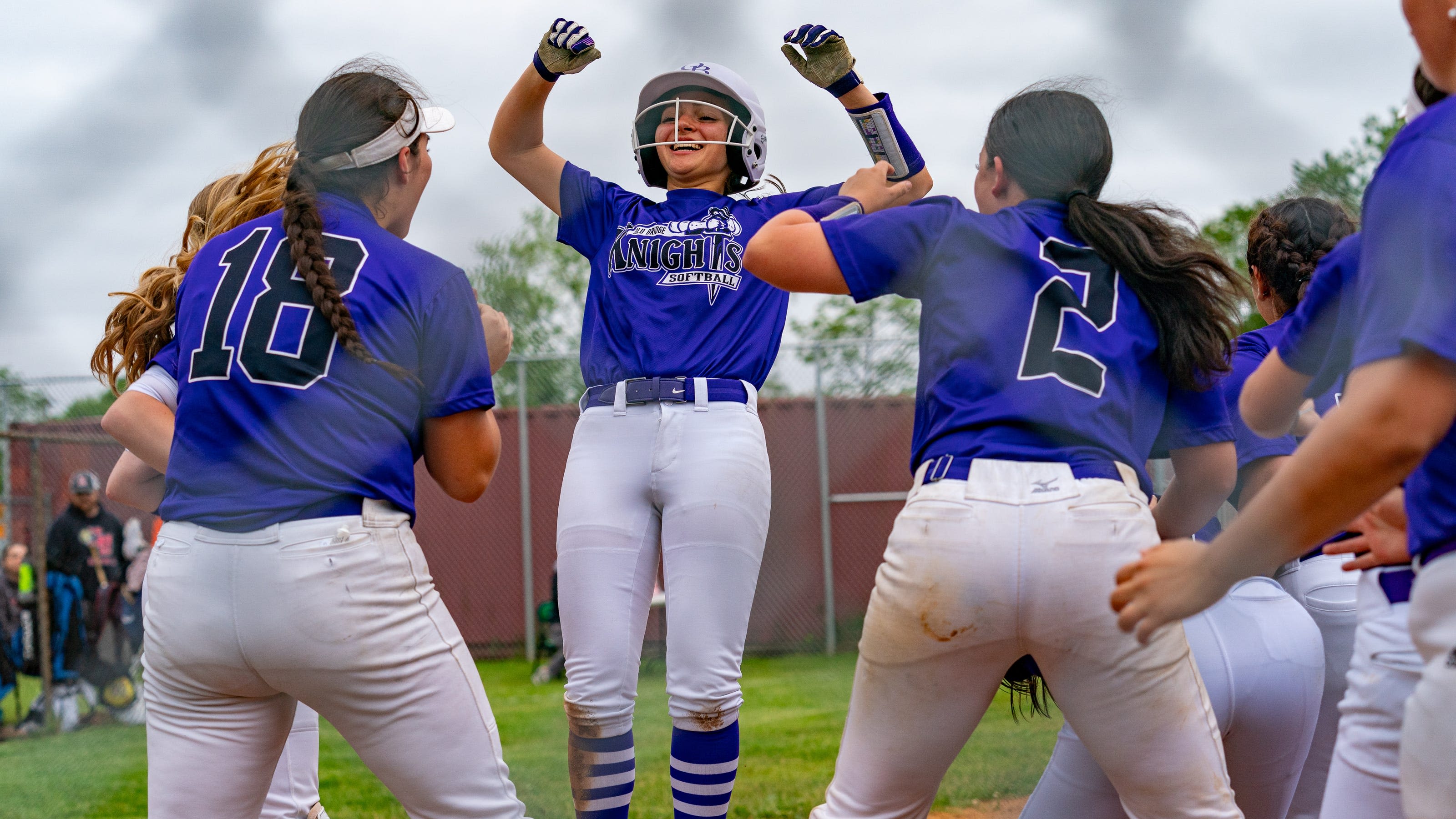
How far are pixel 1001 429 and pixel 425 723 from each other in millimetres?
1110

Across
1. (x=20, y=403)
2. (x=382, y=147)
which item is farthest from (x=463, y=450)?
(x=20, y=403)

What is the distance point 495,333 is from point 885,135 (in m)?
1.05

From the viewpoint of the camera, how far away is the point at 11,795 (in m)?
5.46

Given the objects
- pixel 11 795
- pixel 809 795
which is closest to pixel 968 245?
pixel 809 795

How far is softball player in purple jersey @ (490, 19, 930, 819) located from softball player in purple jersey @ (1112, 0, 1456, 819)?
146cm

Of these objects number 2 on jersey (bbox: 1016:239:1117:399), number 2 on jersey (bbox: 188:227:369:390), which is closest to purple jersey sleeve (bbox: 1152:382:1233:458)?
number 2 on jersey (bbox: 1016:239:1117:399)

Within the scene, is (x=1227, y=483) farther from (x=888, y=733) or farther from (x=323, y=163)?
(x=323, y=163)

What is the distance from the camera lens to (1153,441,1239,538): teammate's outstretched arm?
2.14 meters

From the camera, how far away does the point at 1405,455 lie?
1.19 meters

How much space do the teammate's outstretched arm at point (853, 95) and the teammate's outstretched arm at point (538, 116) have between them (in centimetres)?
63

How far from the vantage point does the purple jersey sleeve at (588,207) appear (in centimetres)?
318

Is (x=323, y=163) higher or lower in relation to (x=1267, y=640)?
higher

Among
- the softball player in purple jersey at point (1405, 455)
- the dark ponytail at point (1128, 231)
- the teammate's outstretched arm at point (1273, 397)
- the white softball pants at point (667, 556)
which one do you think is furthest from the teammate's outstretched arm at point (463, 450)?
the teammate's outstretched arm at point (1273, 397)

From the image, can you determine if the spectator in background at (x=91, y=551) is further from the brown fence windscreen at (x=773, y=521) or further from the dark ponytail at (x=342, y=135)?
the dark ponytail at (x=342, y=135)
